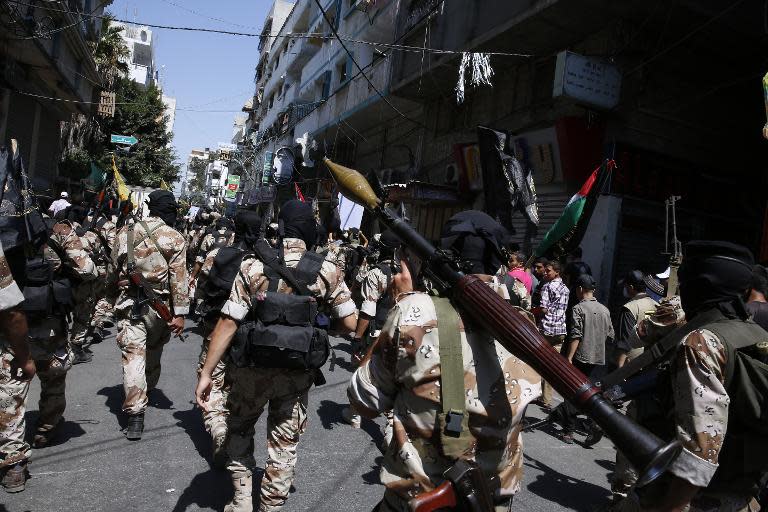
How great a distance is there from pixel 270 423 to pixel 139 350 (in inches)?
77.4

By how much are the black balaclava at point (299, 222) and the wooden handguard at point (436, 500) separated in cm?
206

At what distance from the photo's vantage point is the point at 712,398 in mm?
1926

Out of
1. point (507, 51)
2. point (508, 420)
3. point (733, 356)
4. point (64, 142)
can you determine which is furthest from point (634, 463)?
point (64, 142)

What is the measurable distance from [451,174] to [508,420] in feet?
39.7

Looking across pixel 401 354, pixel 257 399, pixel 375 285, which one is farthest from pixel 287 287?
pixel 375 285

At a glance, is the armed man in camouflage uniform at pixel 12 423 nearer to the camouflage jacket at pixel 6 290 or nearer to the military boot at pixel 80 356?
the camouflage jacket at pixel 6 290

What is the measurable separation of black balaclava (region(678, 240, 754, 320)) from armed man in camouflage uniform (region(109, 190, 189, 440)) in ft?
12.9

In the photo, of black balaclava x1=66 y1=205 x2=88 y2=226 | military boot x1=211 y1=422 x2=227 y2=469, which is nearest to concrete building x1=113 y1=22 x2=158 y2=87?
black balaclava x1=66 y1=205 x2=88 y2=226

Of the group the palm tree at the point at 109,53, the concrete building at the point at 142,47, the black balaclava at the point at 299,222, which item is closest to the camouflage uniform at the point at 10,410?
the black balaclava at the point at 299,222

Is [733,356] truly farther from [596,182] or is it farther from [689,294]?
[596,182]

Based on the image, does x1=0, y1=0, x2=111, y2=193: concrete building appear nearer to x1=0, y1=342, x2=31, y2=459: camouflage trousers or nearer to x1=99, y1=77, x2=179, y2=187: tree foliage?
x1=0, y1=342, x2=31, y2=459: camouflage trousers

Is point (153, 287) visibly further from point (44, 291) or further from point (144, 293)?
point (44, 291)

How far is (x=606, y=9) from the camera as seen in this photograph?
28.4 ft

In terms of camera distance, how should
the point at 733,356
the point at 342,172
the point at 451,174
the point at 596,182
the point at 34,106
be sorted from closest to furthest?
1. the point at 733,356
2. the point at 342,172
3. the point at 596,182
4. the point at 451,174
5. the point at 34,106
